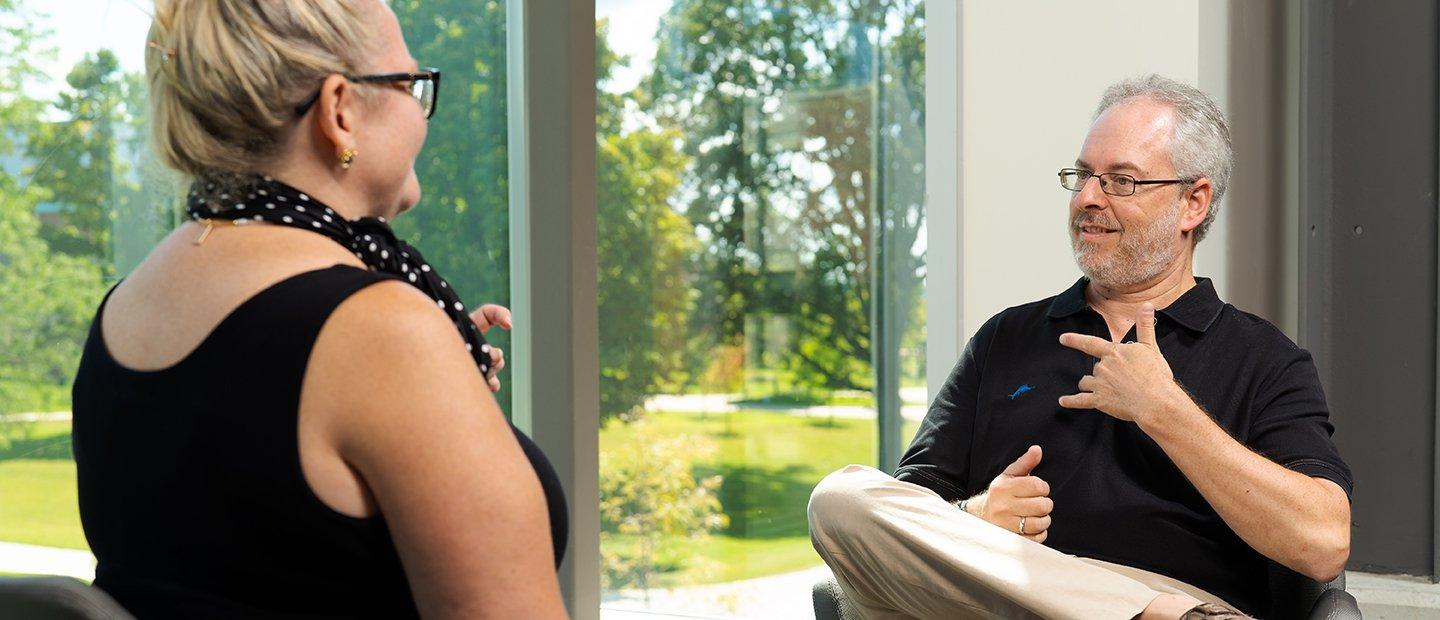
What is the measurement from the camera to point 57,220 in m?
1.94

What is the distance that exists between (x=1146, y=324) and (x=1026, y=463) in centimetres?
32

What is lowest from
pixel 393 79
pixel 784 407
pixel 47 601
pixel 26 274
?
pixel 784 407

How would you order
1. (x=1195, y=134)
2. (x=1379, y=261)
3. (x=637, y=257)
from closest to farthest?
(x=1195, y=134), (x=1379, y=261), (x=637, y=257)

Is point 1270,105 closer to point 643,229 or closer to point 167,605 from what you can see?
point 643,229

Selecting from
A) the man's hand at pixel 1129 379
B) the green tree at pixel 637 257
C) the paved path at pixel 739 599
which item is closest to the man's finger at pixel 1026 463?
the man's hand at pixel 1129 379

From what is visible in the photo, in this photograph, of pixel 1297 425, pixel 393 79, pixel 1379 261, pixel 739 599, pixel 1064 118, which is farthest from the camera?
pixel 739 599

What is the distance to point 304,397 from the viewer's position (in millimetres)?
984

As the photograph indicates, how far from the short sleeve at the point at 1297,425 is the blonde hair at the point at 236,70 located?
1.58 meters

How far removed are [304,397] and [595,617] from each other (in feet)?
5.54

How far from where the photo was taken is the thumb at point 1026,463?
6.98 feet

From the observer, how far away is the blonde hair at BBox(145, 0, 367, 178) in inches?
43.2

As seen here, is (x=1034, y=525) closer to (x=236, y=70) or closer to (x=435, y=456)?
(x=435, y=456)

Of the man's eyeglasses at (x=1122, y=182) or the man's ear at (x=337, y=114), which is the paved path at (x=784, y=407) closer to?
the man's eyeglasses at (x=1122, y=182)

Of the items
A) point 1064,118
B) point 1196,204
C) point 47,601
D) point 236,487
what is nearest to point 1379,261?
point 1064,118
